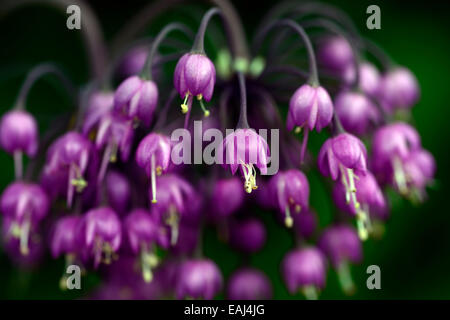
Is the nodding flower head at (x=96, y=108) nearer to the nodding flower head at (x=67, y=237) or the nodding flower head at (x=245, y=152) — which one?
the nodding flower head at (x=67, y=237)

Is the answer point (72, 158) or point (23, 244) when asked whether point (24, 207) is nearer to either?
point (23, 244)

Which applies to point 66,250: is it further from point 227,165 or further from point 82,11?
point 82,11

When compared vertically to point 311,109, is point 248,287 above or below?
below

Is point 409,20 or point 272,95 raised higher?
point 409,20

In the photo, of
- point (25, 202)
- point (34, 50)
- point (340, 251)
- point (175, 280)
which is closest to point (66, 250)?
point (25, 202)

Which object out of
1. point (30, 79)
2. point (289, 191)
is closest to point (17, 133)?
A: point (30, 79)

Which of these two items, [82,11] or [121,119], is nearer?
[121,119]
